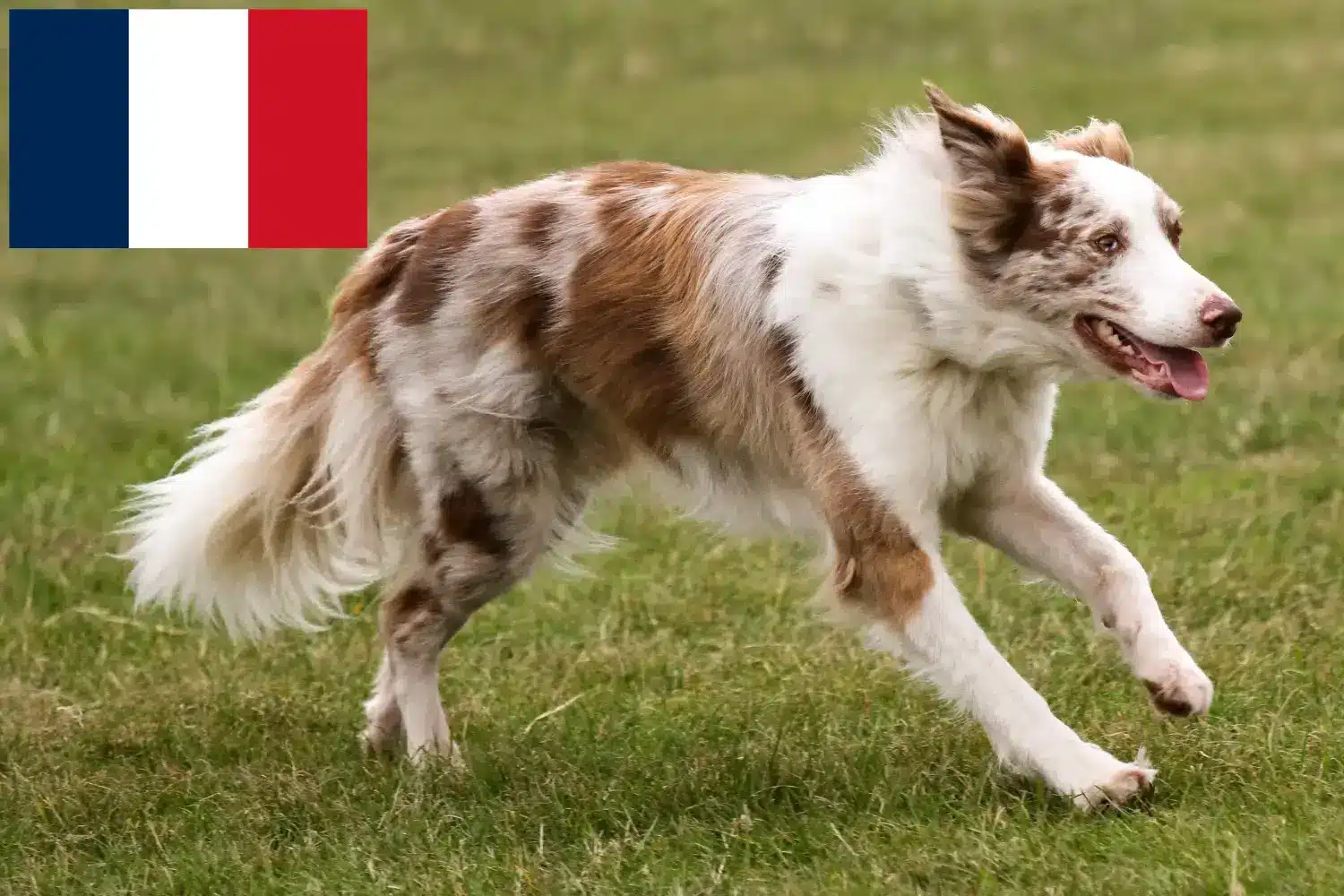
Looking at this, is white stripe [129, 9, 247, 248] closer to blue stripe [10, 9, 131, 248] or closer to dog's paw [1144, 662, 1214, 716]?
blue stripe [10, 9, 131, 248]

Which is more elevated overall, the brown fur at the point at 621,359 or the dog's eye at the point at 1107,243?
the dog's eye at the point at 1107,243

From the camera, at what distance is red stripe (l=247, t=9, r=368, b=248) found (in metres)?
9.54

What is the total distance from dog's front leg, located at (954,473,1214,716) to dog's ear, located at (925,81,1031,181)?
32.4 inches

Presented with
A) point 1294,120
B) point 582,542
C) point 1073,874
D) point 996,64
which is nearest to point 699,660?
point 582,542

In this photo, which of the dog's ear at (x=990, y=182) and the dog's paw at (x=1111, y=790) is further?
the dog's ear at (x=990, y=182)

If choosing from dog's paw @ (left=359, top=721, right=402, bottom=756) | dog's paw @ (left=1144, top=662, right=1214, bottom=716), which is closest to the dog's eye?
dog's paw @ (left=1144, top=662, right=1214, bottom=716)

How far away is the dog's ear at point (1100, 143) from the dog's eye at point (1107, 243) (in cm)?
41

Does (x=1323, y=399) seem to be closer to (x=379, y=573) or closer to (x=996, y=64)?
(x=379, y=573)

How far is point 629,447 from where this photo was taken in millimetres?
5922

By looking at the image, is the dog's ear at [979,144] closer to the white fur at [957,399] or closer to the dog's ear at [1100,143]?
the white fur at [957,399]

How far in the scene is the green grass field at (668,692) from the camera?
4855 millimetres

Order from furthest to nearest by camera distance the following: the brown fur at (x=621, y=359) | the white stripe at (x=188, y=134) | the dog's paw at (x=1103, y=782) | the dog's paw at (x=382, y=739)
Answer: the white stripe at (x=188, y=134)
the dog's paw at (x=382, y=739)
the brown fur at (x=621, y=359)
the dog's paw at (x=1103, y=782)

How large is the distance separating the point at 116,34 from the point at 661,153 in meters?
6.95

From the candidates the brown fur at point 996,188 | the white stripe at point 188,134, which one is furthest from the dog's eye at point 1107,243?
the white stripe at point 188,134
